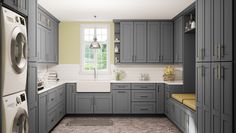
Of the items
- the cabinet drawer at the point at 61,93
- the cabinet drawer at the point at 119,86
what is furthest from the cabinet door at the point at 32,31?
the cabinet drawer at the point at 119,86

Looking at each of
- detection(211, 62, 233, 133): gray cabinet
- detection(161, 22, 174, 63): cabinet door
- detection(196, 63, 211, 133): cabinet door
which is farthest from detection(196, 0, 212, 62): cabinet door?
detection(161, 22, 174, 63): cabinet door

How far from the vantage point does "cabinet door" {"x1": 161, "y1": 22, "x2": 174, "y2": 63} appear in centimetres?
656

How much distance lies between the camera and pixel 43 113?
4.30 meters

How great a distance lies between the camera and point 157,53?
6.56 m

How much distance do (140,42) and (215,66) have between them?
3.69 m

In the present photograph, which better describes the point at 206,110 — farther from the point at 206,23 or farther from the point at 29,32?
the point at 29,32

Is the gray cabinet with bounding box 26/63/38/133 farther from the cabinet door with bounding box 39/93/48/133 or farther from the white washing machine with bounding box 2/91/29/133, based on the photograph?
the cabinet door with bounding box 39/93/48/133

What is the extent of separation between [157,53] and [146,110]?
1565 mm

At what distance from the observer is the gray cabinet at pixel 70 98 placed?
245 inches

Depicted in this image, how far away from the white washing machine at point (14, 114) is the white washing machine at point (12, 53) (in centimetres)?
Answer: 7

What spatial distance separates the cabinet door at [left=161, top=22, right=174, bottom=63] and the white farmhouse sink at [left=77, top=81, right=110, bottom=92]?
5.61 feet

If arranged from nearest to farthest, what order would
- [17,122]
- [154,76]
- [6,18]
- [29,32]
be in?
[6,18]
[17,122]
[29,32]
[154,76]

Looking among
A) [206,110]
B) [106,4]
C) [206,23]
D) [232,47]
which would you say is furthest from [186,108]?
[106,4]

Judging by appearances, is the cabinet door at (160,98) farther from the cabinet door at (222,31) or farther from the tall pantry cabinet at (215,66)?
the cabinet door at (222,31)
